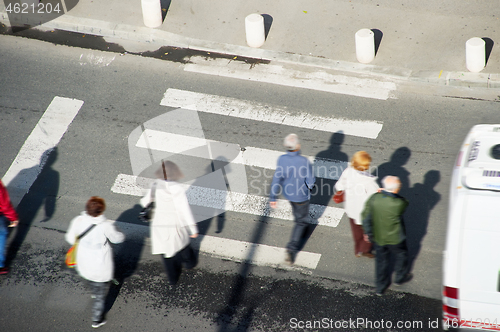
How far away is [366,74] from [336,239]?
4052 millimetres

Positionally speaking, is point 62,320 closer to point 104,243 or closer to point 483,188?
point 104,243

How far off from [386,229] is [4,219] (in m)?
5.03

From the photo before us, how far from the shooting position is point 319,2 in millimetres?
11375

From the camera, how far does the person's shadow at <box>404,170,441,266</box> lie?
7188 mm

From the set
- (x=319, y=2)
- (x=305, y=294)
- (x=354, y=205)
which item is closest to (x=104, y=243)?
(x=305, y=294)

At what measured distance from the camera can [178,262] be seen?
7043mm

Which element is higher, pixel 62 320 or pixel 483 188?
pixel 483 188

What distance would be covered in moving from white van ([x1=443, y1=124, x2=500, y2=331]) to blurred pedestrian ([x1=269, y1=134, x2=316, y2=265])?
1840 mm

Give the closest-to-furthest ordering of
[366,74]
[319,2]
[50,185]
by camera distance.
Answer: [50,185] < [366,74] < [319,2]

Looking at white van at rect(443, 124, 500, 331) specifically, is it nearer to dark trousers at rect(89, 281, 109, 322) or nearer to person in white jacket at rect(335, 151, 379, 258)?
person in white jacket at rect(335, 151, 379, 258)

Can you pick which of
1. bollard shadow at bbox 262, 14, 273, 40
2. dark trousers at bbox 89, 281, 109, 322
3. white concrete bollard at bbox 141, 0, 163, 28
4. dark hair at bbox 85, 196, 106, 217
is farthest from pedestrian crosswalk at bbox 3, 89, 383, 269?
bollard shadow at bbox 262, 14, 273, 40

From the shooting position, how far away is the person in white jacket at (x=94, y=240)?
5.87 m

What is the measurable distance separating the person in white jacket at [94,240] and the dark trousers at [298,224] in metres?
2.33

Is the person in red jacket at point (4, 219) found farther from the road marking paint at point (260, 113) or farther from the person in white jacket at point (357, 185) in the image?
the person in white jacket at point (357, 185)
